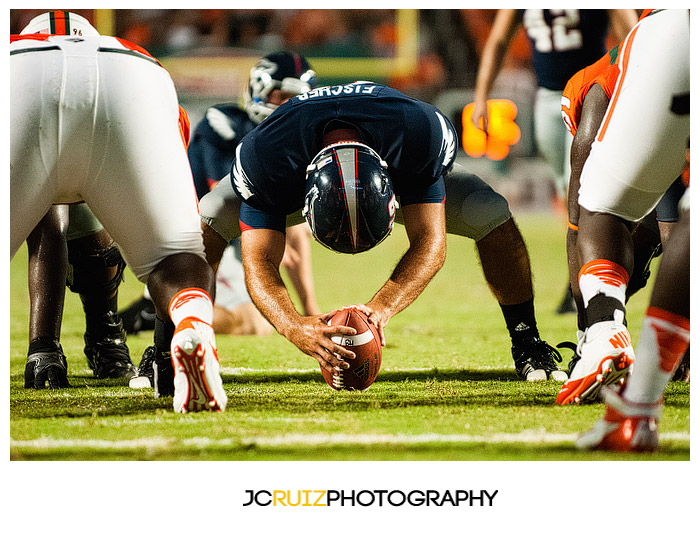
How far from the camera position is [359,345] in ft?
6.08

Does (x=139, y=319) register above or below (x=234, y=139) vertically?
below

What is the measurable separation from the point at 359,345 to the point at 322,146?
1.63 ft

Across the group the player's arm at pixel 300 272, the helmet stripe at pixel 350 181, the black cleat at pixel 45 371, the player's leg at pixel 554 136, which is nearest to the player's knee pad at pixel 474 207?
the helmet stripe at pixel 350 181

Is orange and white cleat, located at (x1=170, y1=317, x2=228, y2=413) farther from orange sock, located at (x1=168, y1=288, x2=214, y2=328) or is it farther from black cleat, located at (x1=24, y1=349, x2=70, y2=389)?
black cleat, located at (x1=24, y1=349, x2=70, y2=389)

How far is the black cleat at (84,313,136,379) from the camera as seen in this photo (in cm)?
226

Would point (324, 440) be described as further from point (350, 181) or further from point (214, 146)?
point (214, 146)

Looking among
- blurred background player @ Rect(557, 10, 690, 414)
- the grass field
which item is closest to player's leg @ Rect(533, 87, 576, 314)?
the grass field

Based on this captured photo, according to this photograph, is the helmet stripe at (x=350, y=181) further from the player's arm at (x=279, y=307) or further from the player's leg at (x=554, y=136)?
the player's leg at (x=554, y=136)

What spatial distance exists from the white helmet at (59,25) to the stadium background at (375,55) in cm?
430

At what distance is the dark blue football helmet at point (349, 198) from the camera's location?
1.76m

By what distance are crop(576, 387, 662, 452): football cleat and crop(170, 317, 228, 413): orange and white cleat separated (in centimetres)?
76

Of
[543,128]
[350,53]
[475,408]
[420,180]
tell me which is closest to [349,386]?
[475,408]

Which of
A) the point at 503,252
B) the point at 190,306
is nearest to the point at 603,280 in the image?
the point at 503,252
